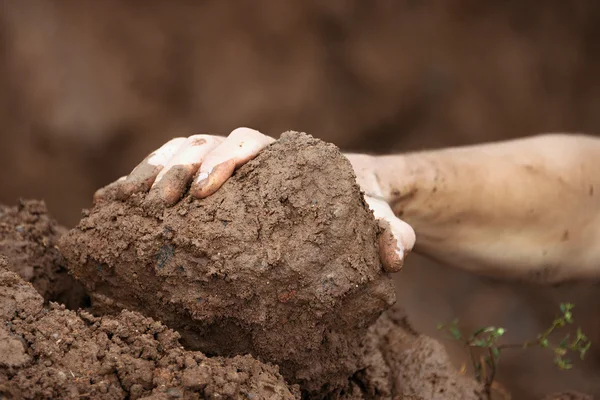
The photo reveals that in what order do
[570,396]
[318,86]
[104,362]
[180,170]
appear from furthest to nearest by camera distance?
[318,86], [570,396], [180,170], [104,362]

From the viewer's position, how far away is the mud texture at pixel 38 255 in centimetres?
156

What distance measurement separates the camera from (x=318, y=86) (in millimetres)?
4461

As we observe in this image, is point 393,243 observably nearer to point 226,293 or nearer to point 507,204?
point 226,293

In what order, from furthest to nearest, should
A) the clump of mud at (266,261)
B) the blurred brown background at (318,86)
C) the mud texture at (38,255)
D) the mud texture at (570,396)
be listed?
the blurred brown background at (318,86), the mud texture at (570,396), the mud texture at (38,255), the clump of mud at (266,261)

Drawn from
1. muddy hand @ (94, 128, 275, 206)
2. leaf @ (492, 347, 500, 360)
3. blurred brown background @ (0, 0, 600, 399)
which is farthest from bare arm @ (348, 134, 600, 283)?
blurred brown background @ (0, 0, 600, 399)

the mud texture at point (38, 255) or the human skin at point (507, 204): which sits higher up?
the human skin at point (507, 204)

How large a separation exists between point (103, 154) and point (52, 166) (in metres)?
0.32

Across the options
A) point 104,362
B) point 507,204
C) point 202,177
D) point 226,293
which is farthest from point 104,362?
point 507,204

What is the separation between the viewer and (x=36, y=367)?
111 centimetres

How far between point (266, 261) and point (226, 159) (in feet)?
0.84

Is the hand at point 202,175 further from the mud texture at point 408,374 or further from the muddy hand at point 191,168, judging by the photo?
the mud texture at point 408,374

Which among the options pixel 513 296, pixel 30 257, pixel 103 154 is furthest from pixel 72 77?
pixel 513 296

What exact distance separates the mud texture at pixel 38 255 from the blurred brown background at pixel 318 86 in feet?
7.88

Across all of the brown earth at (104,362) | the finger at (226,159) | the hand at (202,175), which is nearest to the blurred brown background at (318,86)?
the hand at (202,175)
